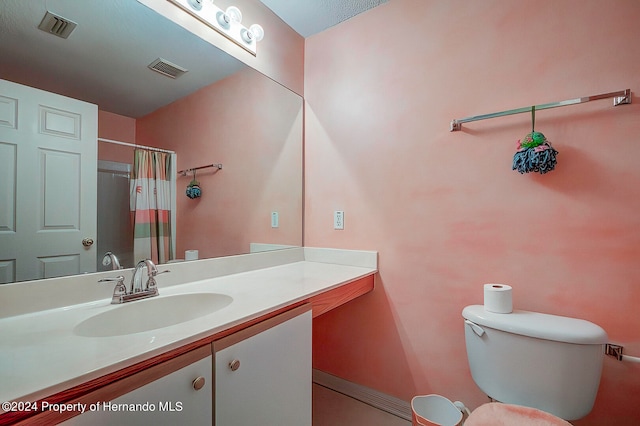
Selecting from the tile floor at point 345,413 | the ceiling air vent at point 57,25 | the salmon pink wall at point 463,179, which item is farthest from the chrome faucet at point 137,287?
the tile floor at point 345,413

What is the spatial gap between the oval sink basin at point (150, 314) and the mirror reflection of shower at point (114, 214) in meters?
0.21

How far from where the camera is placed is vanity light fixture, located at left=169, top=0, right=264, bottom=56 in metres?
1.34

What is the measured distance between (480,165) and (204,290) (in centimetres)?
138

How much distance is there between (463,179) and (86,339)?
1.54m

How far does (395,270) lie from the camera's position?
159cm

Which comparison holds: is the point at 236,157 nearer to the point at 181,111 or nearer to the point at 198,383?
the point at 181,111

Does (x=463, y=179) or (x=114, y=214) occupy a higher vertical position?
(x=463, y=179)

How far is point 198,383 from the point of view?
2.47ft

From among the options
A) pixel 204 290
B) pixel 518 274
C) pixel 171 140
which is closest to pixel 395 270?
pixel 518 274

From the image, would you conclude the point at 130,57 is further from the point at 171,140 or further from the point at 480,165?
the point at 480,165

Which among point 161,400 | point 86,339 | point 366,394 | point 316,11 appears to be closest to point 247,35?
point 316,11

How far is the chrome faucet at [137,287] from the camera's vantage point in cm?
102

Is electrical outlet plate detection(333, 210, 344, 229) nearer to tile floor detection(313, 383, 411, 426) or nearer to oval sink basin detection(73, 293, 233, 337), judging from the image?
oval sink basin detection(73, 293, 233, 337)

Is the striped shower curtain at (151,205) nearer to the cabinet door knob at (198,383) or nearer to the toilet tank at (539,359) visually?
the cabinet door knob at (198,383)
